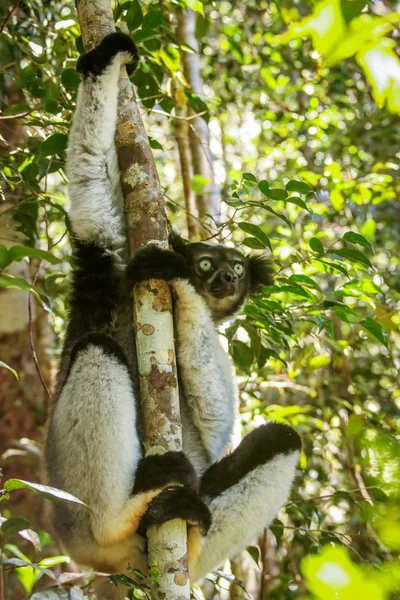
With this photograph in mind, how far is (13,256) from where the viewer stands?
6.39 feet

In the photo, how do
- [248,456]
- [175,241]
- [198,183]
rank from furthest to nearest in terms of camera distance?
[198,183] → [175,241] → [248,456]

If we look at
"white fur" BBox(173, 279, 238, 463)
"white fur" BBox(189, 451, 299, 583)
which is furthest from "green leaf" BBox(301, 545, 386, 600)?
"white fur" BBox(189, 451, 299, 583)

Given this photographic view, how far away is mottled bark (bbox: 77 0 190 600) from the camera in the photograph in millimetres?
2191

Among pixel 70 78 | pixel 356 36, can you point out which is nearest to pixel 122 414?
pixel 70 78

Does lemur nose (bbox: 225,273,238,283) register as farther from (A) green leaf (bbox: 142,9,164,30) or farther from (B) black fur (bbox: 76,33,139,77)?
(A) green leaf (bbox: 142,9,164,30)

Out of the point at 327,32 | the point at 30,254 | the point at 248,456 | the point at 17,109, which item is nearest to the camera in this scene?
the point at 327,32

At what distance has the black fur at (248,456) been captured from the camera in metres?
3.03

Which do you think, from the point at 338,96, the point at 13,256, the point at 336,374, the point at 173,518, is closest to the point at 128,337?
the point at 173,518

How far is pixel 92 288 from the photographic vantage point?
304 centimetres

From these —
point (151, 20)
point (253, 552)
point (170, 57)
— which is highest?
point (170, 57)

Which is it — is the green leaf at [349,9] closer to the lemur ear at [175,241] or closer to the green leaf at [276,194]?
the green leaf at [276,194]

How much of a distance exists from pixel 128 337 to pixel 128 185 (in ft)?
2.61

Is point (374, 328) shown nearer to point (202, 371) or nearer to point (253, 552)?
point (202, 371)

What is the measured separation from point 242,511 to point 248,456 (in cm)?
27
